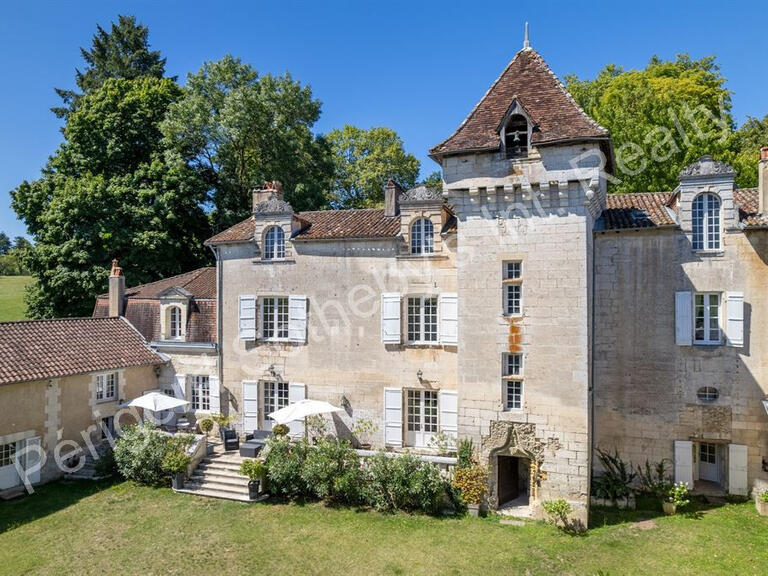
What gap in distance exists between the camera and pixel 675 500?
44.9ft

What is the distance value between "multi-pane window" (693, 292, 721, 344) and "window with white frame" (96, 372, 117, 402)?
2070 centimetres

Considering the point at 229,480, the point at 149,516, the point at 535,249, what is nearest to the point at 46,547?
the point at 149,516

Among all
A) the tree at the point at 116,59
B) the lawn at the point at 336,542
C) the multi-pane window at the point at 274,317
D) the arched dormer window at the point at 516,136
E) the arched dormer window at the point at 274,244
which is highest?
the tree at the point at 116,59

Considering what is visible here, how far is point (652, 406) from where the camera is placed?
15.1 metres

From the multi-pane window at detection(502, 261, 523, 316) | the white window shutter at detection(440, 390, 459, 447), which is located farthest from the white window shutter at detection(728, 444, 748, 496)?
the white window shutter at detection(440, 390, 459, 447)

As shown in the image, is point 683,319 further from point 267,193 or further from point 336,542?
point 267,193

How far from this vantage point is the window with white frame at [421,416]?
16.5m

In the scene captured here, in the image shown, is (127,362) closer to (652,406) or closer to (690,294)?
(652,406)

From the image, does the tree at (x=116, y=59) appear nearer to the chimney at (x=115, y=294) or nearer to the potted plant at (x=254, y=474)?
the chimney at (x=115, y=294)

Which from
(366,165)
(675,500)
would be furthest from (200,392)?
(366,165)

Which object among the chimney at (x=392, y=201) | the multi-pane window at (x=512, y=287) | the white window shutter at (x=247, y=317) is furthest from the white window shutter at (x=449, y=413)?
the white window shutter at (x=247, y=317)

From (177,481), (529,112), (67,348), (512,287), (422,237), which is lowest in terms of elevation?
(177,481)

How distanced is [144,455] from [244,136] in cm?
1957

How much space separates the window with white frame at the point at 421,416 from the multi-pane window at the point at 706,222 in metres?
9.78
